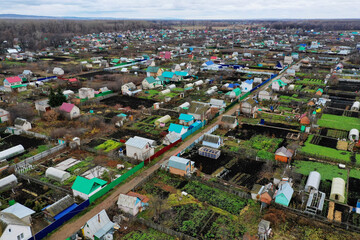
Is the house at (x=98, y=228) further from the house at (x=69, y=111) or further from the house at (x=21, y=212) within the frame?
the house at (x=69, y=111)

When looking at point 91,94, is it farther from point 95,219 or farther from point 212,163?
point 95,219

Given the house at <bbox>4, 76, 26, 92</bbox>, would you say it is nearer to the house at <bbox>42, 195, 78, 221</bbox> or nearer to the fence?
the fence

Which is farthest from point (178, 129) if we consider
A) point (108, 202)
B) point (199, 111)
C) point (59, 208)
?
point (59, 208)

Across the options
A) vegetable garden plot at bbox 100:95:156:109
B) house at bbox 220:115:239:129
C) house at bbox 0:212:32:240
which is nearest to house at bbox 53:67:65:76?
vegetable garden plot at bbox 100:95:156:109

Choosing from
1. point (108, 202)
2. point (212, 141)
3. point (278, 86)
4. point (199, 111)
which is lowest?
point (108, 202)

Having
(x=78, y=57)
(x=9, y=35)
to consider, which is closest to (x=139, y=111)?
(x=78, y=57)

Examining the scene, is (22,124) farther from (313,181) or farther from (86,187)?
(313,181)
